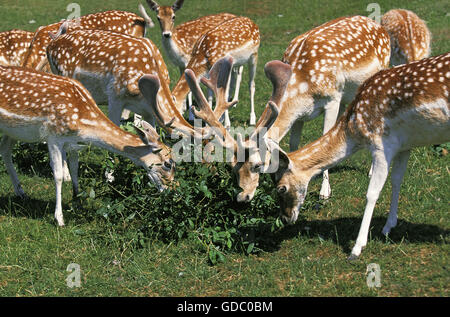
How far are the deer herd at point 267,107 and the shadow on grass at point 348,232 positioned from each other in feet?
0.52

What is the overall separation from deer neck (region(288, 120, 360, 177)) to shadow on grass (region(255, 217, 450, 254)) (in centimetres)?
65

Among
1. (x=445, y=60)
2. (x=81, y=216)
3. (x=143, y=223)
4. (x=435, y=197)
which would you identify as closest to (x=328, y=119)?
(x=435, y=197)

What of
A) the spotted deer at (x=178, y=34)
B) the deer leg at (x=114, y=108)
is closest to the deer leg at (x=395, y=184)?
the deer leg at (x=114, y=108)

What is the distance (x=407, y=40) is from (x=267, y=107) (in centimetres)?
454

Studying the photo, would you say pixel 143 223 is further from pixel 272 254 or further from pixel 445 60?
pixel 445 60

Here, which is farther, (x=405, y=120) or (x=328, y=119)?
(x=328, y=119)

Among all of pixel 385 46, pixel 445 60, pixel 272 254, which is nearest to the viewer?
pixel 445 60

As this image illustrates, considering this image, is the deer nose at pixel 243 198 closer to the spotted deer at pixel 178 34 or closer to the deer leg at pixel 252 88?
the deer leg at pixel 252 88

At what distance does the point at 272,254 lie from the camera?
5496 millimetres

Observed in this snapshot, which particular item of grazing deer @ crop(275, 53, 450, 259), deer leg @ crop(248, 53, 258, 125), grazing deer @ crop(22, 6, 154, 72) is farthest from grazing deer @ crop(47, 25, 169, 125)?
deer leg @ crop(248, 53, 258, 125)

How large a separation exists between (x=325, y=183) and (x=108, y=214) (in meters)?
2.41

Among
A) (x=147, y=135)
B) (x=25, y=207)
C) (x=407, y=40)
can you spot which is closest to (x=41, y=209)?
(x=25, y=207)

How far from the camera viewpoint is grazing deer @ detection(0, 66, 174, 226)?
598cm

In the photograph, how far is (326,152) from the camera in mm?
5512
